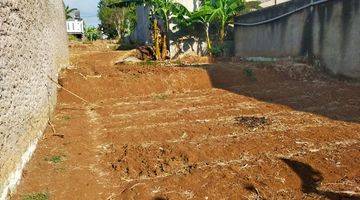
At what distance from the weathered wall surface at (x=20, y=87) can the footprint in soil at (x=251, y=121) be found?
3.88 metres

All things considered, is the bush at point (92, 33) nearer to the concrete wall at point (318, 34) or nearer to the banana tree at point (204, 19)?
the banana tree at point (204, 19)

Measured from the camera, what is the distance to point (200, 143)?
20.9ft

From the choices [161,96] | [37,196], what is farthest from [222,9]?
[37,196]

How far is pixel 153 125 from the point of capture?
7.79 meters

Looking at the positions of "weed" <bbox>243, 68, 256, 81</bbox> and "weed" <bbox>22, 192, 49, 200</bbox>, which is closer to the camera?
"weed" <bbox>22, 192, 49, 200</bbox>

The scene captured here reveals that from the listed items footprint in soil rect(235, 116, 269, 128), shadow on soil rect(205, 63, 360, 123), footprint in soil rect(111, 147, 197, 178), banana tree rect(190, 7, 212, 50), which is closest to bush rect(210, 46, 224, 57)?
banana tree rect(190, 7, 212, 50)

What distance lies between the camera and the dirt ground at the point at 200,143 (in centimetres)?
480

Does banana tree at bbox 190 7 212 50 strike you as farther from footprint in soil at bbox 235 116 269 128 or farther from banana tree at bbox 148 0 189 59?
footprint in soil at bbox 235 116 269 128

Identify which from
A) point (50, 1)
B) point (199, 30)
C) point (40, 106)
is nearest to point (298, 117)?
point (40, 106)

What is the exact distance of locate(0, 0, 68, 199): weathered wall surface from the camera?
495 cm

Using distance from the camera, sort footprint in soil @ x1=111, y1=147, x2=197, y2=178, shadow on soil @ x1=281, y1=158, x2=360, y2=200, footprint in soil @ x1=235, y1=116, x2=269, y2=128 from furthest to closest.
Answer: footprint in soil @ x1=235, y1=116, x2=269, y2=128 < footprint in soil @ x1=111, y1=147, x2=197, y2=178 < shadow on soil @ x1=281, y1=158, x2=360, y2=200

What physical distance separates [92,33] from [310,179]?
47474 millimetres

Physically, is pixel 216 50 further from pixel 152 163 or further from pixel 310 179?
pixel 310 179

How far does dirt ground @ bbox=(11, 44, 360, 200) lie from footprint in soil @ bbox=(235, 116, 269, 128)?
0.02 metres
